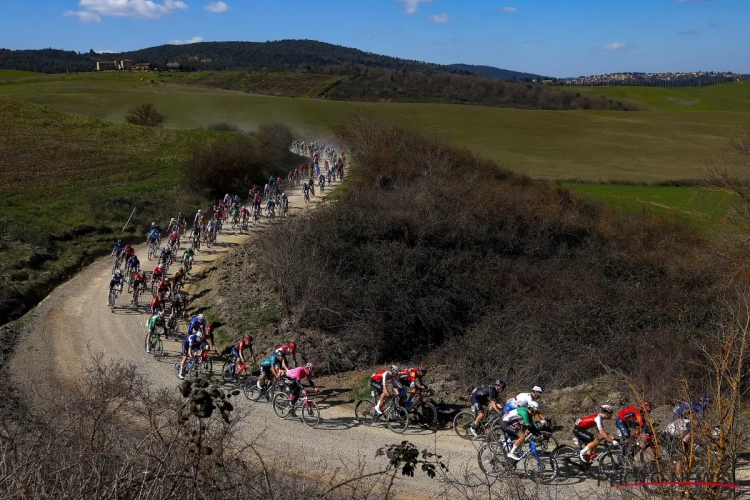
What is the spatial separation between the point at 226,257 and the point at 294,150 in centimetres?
3556

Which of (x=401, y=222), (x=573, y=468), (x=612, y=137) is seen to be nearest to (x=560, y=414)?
(x=573, y=468)

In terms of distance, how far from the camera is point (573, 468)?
12.9m

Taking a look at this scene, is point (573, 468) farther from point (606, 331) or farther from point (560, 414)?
point (606, 331)

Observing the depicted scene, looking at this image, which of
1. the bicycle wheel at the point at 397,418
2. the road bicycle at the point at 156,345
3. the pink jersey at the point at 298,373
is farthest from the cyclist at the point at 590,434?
the road bicycle at the point at 156,345

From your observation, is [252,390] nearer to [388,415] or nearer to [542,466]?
[388,415]

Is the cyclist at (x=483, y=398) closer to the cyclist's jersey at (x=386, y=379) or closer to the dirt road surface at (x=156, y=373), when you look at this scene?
the dirt road surface at (x=156, y=373)

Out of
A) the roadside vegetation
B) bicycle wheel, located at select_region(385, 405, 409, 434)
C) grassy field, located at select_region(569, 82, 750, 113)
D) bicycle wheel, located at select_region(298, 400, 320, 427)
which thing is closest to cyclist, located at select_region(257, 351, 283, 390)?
bicycle wheel, located at select_region(298, 400, 320, 427)

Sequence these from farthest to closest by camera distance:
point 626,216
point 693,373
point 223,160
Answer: point 223,160
point 626,216
point 693,373

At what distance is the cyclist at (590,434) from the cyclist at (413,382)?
3406 mm

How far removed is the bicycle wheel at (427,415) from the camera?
15008 mm

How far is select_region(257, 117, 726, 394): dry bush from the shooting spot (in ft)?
61.6

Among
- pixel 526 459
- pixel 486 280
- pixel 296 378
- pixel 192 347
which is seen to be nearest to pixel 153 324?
pixel 192 347

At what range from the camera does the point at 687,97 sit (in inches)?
5118

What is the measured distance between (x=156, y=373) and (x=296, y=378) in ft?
16.3
